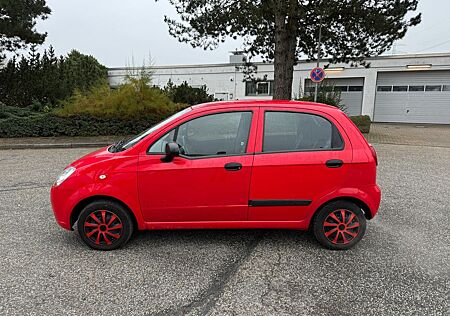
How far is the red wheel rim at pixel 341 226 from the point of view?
3.41 metres

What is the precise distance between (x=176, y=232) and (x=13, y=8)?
671 inches

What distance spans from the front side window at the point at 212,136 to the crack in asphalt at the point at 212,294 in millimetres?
1133

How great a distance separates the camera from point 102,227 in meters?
3.32

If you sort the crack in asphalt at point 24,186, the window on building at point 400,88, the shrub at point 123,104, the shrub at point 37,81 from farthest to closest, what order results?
the window on building at point 400,88
the shrub at point 37,81
the shrub at point 123,104
the crack in asphalt at point 24,186

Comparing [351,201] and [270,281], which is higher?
[351,201]

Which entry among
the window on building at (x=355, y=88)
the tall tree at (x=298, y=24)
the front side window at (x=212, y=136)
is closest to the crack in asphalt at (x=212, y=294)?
the front side window at (x=212, y=136)

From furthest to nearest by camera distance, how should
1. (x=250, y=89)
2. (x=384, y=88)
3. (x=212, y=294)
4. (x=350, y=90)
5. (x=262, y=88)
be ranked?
Result: (x=250, y=89), (x=262, y=88), (x=350, y=90), (x=384, y=88), (x=212, y=294)

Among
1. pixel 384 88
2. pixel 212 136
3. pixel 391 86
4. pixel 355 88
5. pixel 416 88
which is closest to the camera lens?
pixel 212 136

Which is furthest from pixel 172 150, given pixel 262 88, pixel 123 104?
pixel 262 88

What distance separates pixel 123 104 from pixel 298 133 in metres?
9.64

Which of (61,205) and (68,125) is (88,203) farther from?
(68,125)

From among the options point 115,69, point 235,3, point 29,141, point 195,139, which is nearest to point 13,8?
point 29,141

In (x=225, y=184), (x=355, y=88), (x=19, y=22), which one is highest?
(x=19, y=22)

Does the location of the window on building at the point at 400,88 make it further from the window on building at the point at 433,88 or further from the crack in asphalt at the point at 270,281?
the crack in asphalt at the point at 270,281
